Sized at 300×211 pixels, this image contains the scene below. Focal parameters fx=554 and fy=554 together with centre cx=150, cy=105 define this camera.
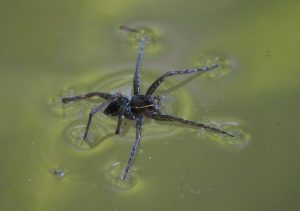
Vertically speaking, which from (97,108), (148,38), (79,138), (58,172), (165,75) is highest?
(148,38)

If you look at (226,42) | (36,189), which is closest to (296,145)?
(226,42)

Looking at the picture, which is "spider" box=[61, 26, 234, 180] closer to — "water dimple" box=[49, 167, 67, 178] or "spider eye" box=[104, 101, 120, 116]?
"spider eye" box=[104, 101, 120, 116]

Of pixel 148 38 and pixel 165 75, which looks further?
pixel 148 38

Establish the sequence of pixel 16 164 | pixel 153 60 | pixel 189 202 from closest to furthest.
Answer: pixel 189 202
pixel 16 164
pixel 153 60

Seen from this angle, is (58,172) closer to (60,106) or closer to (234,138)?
(60,106)

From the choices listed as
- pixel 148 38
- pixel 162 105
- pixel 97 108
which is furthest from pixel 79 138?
pixel 148 38

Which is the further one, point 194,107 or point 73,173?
point 194,107

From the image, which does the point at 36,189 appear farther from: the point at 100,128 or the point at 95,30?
the point at 95,30

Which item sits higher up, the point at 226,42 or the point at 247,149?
the point at 226,42
